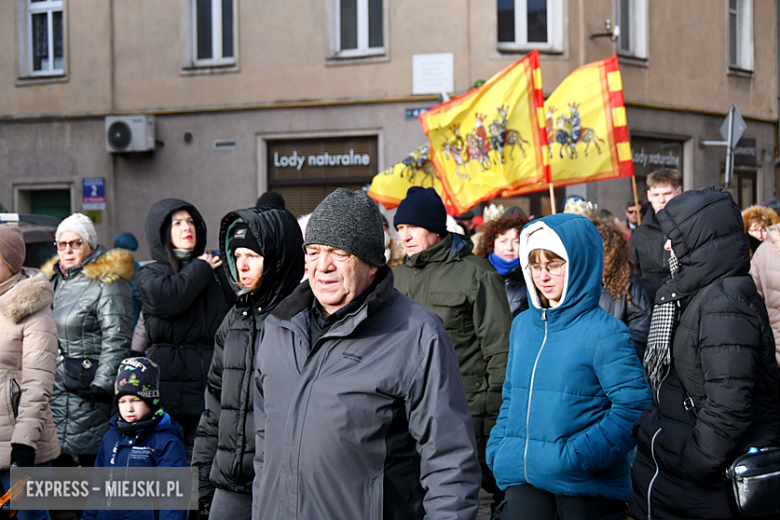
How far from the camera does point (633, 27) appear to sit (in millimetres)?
14961

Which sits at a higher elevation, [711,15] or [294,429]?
[711,15]

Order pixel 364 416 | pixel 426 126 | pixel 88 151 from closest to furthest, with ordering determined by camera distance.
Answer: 1. pixel 364 416
2. pixel 426 126
3. pixel 88 151

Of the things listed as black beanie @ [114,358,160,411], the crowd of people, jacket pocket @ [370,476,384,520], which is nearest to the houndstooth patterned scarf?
the crowd of people

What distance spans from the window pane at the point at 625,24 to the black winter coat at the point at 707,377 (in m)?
12.5

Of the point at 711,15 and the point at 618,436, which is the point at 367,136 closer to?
the point at 711,15

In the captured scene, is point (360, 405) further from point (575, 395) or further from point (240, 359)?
point (575, 395)

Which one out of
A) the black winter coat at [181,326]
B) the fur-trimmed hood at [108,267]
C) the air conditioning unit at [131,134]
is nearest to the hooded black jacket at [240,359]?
the black winter coat at [181,326]

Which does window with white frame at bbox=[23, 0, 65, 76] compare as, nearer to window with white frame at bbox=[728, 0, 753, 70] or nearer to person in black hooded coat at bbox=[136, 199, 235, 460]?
person in black hooded coat at bbox=[136, 199, 235, 460]

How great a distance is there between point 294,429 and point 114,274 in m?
3.30

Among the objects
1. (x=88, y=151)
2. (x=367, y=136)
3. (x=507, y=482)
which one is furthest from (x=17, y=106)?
(x=507, y=482)

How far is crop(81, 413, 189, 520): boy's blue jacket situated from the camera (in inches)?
175

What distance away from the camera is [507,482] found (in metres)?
3.43

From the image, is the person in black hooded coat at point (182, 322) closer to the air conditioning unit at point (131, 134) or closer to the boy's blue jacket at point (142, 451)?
the boy's blue jacket at point (142, 451)

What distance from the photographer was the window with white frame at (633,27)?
48.5 ft
